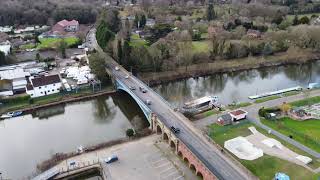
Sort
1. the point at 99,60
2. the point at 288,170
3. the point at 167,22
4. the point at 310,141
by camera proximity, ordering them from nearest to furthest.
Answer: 1. the point at 288,170
2. the point at 310,141
3. the point at 99,60
4. the point at 167,22

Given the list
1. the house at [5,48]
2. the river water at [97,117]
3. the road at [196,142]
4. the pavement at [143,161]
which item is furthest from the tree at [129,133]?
the house at [5,48]

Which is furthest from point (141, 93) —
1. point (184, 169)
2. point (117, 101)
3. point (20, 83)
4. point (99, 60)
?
point (20, 83)

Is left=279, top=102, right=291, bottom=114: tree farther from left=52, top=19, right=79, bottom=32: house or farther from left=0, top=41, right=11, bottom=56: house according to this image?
left=52, top=19, right=79, bottom=32: house

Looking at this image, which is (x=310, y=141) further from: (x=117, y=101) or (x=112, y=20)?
(x=112, y=20)

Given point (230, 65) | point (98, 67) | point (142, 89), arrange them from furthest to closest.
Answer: point (230, 65) → point (98, 67) → point (142, 89)

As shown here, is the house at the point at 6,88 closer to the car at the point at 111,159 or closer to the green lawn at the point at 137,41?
the car at the point at 111,159

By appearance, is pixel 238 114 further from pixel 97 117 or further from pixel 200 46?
pixel 200 46

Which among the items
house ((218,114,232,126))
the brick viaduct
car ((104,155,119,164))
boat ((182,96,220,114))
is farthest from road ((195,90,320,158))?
car ((104,155,119,164))

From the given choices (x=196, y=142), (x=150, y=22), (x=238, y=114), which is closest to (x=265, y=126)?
(x=238, y=114)
